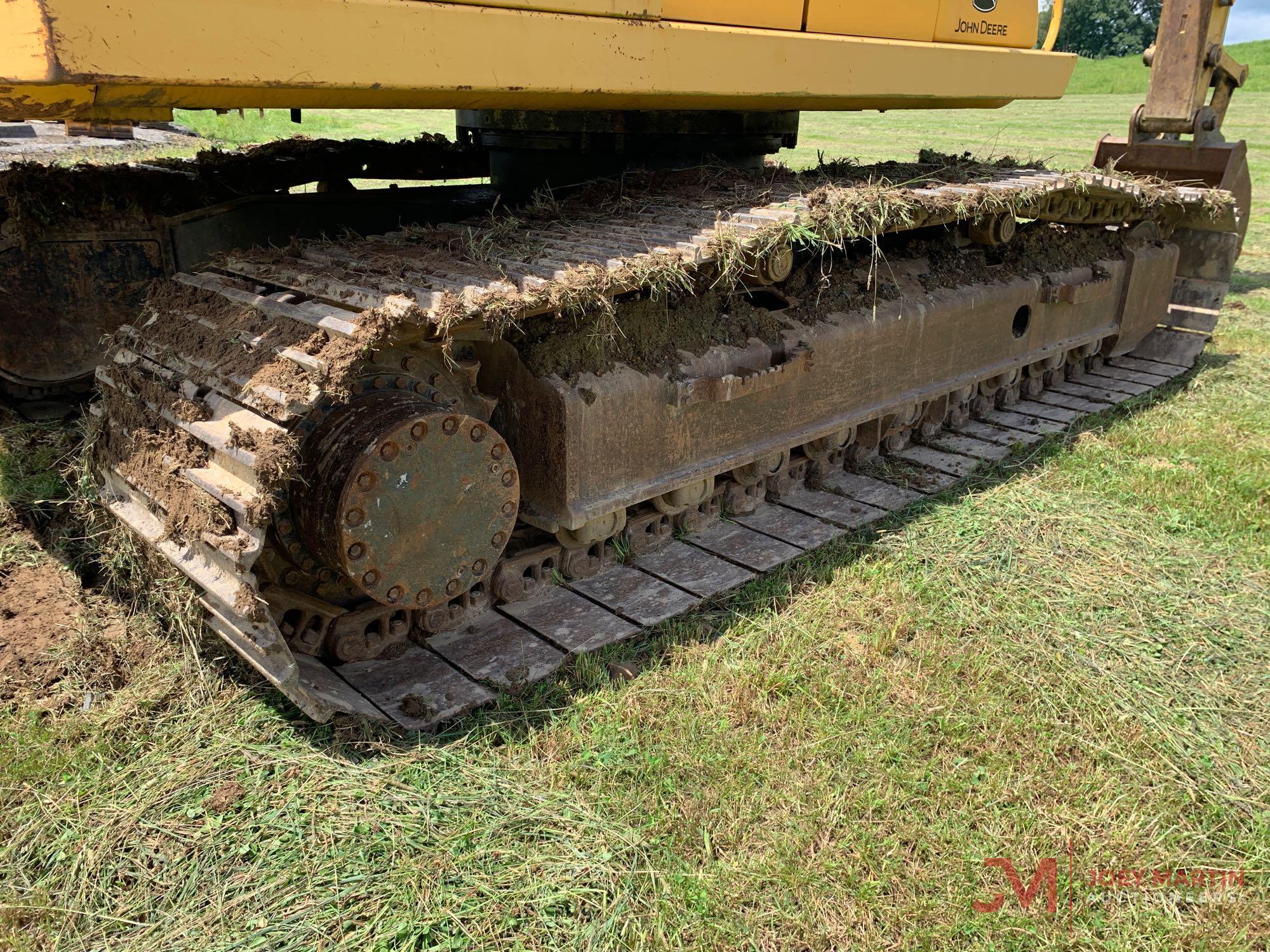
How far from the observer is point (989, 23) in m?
4.92

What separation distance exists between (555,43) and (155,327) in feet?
5.43

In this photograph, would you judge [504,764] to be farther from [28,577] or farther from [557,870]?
[28,577]

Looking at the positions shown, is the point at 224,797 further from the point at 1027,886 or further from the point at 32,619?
the point at 1027,886

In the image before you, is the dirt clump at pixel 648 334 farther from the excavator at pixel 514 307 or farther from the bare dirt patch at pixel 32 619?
the bare dirt patch at pixel 32 619

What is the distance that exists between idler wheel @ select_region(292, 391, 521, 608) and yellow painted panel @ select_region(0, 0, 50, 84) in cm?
119

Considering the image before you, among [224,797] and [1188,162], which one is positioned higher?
[1188,162]

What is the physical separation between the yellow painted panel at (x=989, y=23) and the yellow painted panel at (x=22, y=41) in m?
3.72

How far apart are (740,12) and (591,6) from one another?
75cm

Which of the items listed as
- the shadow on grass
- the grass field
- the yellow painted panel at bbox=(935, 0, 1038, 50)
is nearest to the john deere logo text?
the grass field

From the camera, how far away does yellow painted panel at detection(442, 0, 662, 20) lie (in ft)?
10.2

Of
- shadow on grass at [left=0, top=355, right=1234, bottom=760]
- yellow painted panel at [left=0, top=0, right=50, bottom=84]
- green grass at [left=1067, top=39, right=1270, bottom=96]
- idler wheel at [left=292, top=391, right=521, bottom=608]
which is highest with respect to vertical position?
green grass at [left=1067, top=39, right=1270, bottom=96]

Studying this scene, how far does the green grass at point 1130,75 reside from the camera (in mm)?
36719

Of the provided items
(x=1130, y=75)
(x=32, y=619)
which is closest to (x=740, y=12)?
(x=32, y=619)

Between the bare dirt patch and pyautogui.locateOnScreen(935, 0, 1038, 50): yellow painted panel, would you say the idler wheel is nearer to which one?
the bare dirt patch
